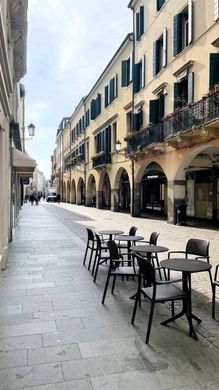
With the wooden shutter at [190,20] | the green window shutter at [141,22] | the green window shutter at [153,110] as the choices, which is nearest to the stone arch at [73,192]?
the green window shutter at [141,22]

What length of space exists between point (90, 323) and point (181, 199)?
490 inches

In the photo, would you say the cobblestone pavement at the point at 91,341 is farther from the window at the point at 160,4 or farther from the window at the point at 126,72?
the window at the point at 126,72

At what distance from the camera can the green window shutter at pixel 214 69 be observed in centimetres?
1227

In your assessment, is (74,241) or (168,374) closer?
(168,374)

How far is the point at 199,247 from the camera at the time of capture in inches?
222

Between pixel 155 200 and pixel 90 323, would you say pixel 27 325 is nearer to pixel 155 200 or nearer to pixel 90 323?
pixel 90 323

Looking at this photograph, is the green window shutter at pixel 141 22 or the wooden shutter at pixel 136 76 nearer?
the green window shutter at pixel 141 22

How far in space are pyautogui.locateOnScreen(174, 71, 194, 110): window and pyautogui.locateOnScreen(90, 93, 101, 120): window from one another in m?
15.1

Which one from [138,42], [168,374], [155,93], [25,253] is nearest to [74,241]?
[25,253]

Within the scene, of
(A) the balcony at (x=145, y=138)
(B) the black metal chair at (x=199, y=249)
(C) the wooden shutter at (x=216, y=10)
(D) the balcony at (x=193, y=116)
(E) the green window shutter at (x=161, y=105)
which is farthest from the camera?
(E) the green window shutter at (x=161, y=105)

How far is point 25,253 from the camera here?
9055mm

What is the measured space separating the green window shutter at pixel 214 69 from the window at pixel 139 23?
902cm

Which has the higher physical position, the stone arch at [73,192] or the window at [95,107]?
the window at [95,107]

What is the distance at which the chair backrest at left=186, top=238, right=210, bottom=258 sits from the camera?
547 cm
